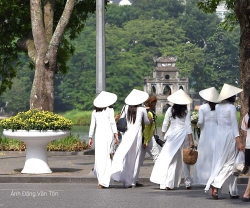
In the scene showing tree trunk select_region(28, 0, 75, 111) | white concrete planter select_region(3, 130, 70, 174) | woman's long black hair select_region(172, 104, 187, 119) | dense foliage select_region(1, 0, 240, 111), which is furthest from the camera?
dense foliage select_region(1, 0, 240, 111)

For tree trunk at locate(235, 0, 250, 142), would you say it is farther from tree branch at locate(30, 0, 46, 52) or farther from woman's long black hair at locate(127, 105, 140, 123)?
tree branch at locate(30, 0, 46, 52)

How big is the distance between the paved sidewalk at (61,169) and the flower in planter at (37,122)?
898 millimetres

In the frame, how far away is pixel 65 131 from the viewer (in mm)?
20578

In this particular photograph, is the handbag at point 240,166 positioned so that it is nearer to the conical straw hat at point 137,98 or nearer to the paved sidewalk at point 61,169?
the conical straw hat at point 137,98

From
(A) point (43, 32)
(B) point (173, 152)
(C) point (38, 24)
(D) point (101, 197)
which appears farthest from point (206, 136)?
(A) point (43, 32)

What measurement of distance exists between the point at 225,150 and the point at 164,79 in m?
126

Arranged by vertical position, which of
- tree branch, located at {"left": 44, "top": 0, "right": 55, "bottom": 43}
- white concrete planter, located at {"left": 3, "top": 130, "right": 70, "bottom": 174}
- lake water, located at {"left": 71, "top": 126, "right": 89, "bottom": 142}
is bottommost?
lake water, located at {"left": 71, "top": 126, "right": 89, "bottom": 142}

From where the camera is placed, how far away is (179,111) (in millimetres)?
17891

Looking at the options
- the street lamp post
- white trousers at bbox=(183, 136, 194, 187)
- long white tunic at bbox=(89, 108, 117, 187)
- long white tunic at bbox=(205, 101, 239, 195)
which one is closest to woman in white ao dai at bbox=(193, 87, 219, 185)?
white trousers at bbox=(183, 136, 194, 187)

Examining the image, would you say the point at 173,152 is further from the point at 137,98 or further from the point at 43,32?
the point at 43,32

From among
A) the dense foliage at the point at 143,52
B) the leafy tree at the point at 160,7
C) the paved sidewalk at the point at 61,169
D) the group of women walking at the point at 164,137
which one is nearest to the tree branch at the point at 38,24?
the paved sidewalk at the point at 61,169

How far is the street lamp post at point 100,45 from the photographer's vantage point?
75.6ft

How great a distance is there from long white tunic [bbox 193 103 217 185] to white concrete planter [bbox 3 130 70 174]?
3382mm

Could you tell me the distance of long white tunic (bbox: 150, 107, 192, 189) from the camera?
699 inches
